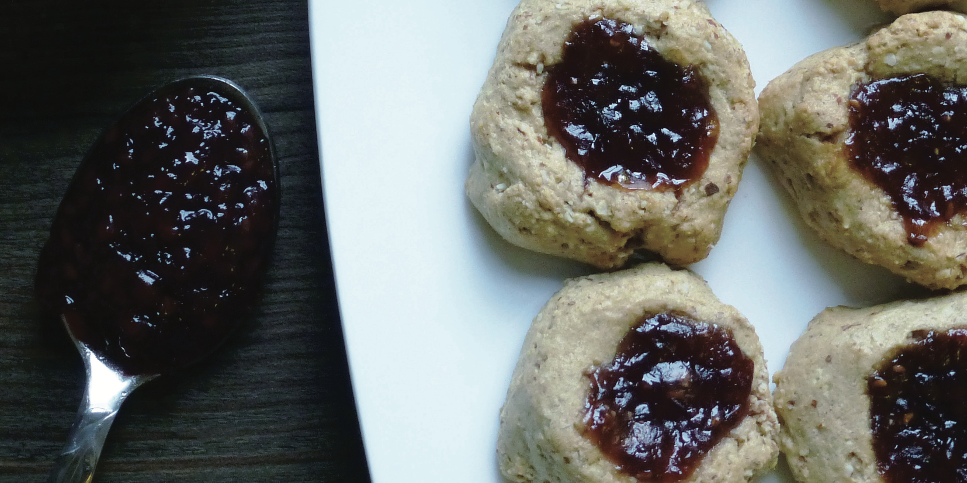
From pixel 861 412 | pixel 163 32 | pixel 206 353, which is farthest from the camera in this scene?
pixel 163 32

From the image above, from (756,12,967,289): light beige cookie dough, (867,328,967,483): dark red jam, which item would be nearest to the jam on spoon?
(756,12,967,289): light beige cookie dough

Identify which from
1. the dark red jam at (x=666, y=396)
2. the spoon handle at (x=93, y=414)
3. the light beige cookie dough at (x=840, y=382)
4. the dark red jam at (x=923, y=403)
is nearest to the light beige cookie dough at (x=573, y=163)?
the dark red jam at (x=666, y=396)

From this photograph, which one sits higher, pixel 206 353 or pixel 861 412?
pixel 861 412

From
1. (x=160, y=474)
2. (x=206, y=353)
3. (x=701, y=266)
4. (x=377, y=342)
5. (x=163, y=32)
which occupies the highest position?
(x=163, y=32)

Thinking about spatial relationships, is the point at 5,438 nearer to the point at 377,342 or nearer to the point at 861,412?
the point at 377,342

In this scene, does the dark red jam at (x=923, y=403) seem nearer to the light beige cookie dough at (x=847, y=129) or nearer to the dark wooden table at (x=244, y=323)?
the light beige cookie dough at (x=847, y=129)

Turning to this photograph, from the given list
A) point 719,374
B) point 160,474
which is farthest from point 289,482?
point 719,374
